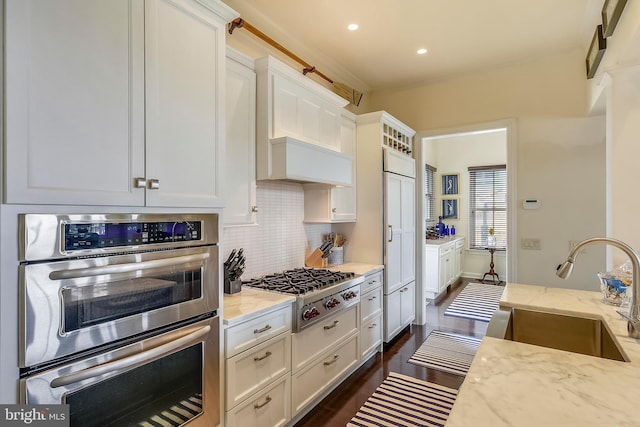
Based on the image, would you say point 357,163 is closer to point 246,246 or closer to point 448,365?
point 246,246

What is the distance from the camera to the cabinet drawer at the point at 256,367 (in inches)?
68.9

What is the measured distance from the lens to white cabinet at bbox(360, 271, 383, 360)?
118 inches

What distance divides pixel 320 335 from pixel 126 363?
4.60 feet

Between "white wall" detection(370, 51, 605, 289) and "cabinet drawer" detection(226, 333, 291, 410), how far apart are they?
2.77m

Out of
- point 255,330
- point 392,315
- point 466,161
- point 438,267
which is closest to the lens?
point 255,330

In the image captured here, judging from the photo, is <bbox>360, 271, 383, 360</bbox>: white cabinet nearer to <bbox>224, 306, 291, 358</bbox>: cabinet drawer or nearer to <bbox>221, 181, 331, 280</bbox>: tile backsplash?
<bbox>221, 181, 331, 280</bbox>: tile backsplash

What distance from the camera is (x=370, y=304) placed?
3.13 m

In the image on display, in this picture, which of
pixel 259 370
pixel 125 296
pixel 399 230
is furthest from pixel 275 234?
pixel 125 296

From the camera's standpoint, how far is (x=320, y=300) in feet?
7.71

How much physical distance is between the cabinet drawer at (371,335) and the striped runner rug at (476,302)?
1.77 m

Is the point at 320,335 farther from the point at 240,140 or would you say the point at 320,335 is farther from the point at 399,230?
the point at 399,230

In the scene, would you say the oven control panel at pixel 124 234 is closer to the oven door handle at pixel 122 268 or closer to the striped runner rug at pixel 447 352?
the oven door handle at pixel 122 268

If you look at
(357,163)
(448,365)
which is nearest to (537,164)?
(357,163)

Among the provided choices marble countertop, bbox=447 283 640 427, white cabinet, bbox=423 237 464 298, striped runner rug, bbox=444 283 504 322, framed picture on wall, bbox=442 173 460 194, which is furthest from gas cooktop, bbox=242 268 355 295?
framed picture on wall, bbox=442 173 460 194
